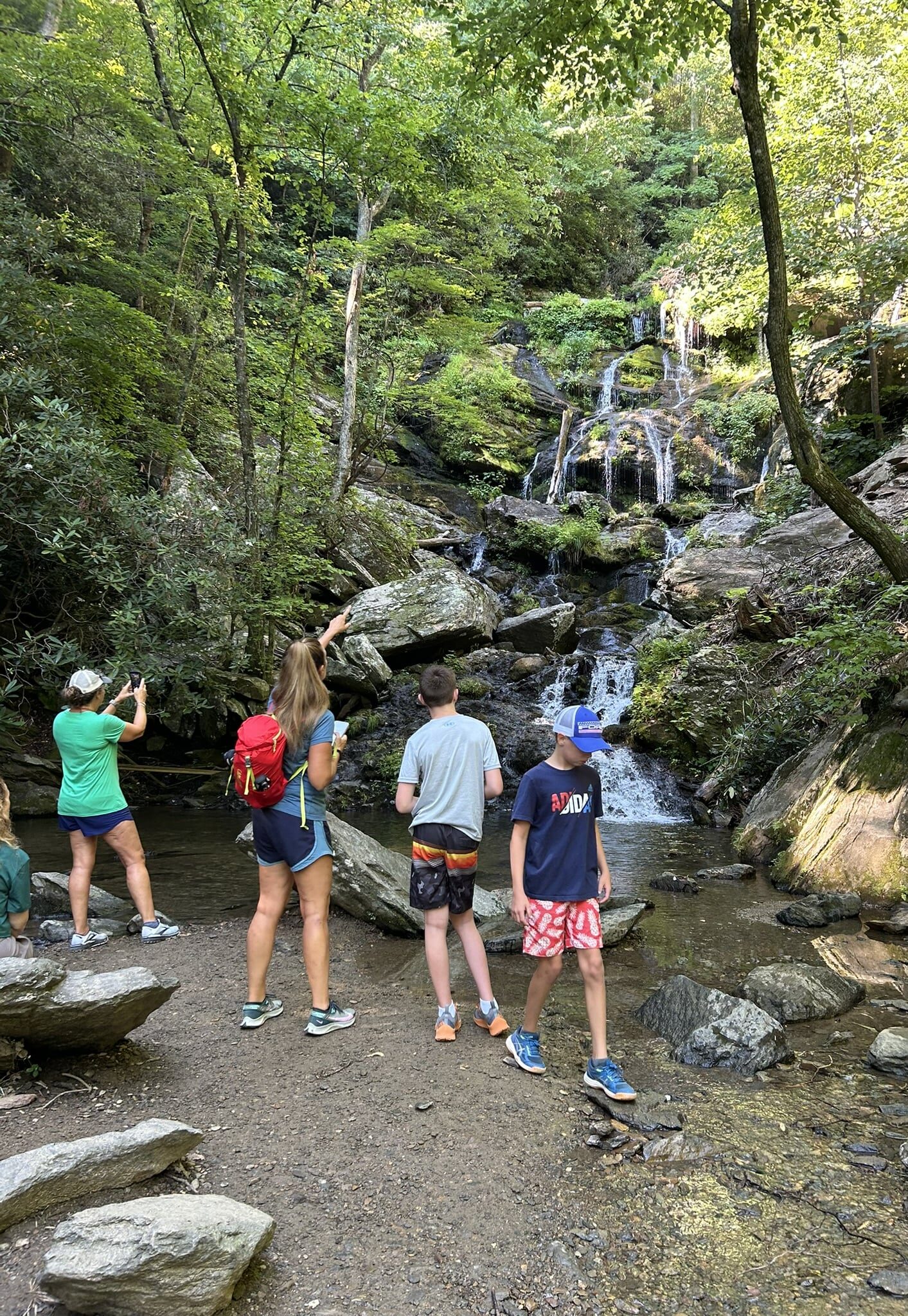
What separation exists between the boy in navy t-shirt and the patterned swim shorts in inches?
14.2

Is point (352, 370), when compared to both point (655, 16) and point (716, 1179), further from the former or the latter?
point (716, 1179)

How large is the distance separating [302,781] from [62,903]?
3727 mm

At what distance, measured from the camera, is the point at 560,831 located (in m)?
3.47

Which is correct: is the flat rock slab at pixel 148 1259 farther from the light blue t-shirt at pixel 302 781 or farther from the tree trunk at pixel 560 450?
the tree trunk at pixel 560 450

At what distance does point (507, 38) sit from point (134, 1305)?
8522 mm

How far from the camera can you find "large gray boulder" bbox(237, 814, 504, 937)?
5672 mm

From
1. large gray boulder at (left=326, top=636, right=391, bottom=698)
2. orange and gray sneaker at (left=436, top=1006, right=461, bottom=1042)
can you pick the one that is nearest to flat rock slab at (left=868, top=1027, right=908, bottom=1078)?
orange and gray sneaker at (left=436, top=1006, right=461, bottom=1042)

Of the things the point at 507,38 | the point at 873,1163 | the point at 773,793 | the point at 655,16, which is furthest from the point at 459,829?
the point at 655,16

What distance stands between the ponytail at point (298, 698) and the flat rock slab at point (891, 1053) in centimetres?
328

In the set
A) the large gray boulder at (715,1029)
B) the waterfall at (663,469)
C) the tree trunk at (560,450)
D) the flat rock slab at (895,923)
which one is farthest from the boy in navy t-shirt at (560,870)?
the tree trunk at (560,450)

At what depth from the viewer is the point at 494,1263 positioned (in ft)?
7.43

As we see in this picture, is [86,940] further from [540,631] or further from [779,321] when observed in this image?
[540,631]

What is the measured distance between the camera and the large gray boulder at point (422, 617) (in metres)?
14.5

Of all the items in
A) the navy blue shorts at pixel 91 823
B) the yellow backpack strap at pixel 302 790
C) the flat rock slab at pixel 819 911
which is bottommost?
the flat rock slab at pixel 819 911
